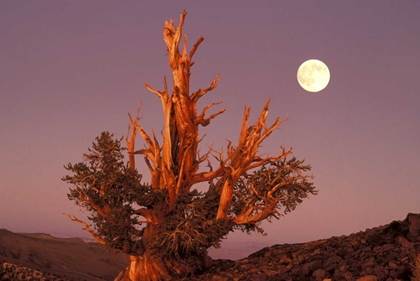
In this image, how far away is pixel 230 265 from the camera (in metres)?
20.0

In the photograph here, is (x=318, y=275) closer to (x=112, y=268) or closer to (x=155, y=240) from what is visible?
(x=155, y=240)

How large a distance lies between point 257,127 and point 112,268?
3376cm

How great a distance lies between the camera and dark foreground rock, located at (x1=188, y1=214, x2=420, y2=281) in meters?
11.0

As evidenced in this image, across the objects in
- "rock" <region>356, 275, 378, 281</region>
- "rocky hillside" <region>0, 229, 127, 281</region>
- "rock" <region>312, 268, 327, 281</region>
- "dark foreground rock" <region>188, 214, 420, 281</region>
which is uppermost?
"rocky hillside" <region>0, 229, 127, 281</region>

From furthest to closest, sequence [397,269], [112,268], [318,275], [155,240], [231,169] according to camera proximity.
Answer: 1. [112,268]
2. [231,169]
3. [155,240]
4. [318,275]
5. [397,269]

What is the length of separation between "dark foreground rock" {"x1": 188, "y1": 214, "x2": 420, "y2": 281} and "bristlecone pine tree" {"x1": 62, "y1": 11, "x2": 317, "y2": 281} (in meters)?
1.56

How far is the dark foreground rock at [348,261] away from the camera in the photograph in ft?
36.0

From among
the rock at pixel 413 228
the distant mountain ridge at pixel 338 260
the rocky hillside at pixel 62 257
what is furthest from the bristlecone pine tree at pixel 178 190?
the rocky hillside at pixel 62 257

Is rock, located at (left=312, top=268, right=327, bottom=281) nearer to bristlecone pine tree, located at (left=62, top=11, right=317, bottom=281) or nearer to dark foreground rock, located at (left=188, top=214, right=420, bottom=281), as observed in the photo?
dark foreground rock, located at (left=188, top=214, right=420, bottom=281)

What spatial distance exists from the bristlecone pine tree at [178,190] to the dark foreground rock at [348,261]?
1.56 metres

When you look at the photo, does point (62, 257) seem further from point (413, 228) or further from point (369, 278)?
point (369, 278)

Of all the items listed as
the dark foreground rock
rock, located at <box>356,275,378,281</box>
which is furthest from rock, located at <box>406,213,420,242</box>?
rock, located at <box>356,275,378,281</box>

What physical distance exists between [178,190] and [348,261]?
942cm

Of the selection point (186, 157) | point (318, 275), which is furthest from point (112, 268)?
point (318, 275)
